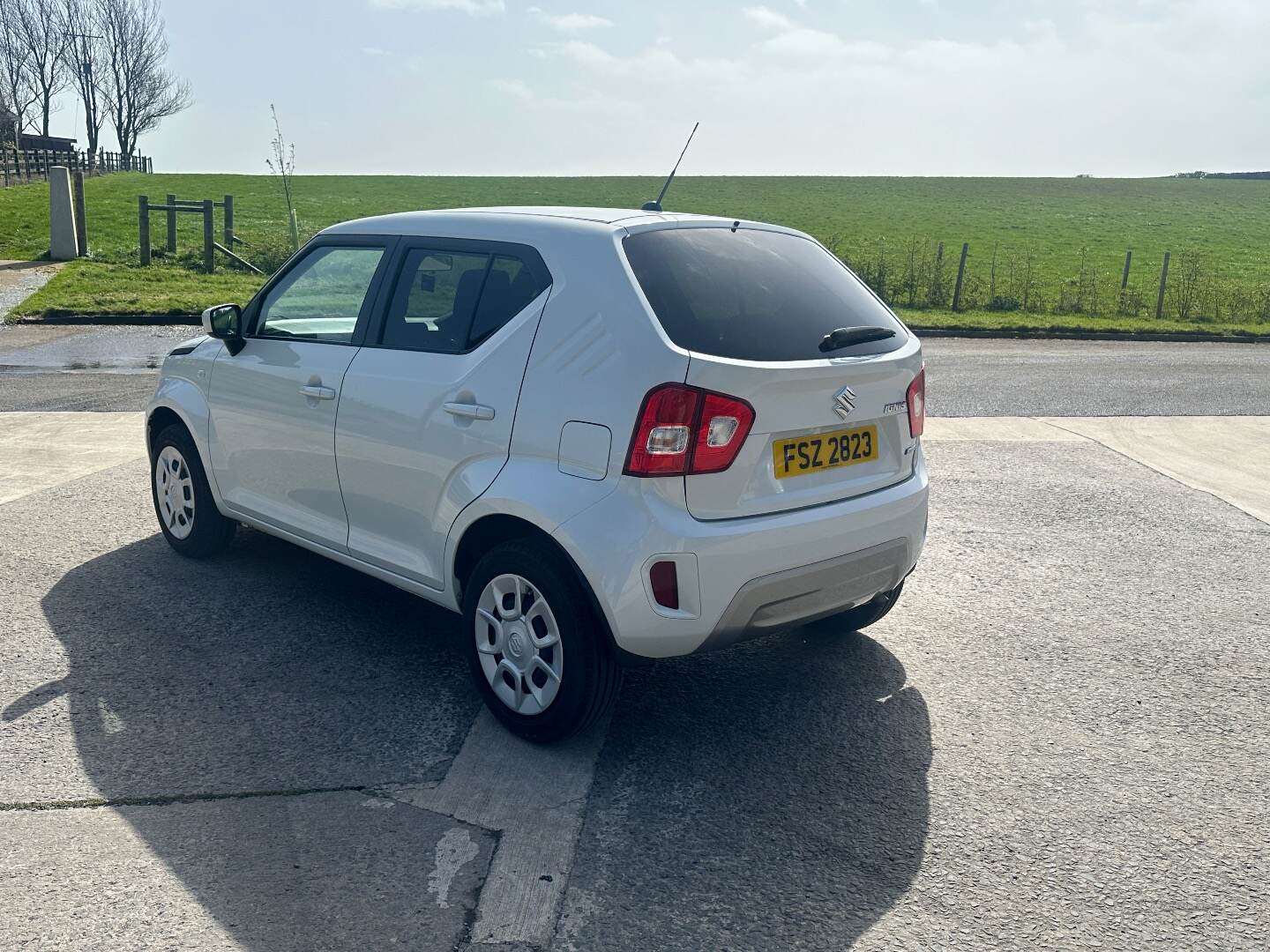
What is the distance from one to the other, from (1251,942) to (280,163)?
26.1m

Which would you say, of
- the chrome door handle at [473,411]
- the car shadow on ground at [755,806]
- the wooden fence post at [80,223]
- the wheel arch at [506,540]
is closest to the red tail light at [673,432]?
the wheel arch at [506,540]

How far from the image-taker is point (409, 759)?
3.92m

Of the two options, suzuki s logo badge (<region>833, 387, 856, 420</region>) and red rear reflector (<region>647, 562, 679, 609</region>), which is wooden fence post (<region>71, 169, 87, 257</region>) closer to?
suzuki s logo badge (<region>833, 387, 856, 420</region>)

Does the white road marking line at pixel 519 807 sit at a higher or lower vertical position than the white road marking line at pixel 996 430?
lower

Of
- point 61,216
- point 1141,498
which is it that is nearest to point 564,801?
point 1141,498

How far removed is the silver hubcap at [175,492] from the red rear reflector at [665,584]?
3196mm

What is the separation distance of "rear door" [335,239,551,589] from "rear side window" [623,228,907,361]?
1.45 ft

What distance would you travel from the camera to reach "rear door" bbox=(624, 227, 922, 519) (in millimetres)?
3729

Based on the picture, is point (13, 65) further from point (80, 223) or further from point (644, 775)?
point (644, 775)

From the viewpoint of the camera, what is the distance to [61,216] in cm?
2450

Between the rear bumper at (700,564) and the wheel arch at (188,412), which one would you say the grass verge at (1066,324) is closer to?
the wheel arch at (188,412)

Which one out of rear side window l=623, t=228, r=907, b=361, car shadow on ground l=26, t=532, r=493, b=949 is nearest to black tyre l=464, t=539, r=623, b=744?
car shadow on ground l=26, t=532, r=493, b=949

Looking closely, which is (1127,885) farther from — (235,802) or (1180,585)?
(1180,585)

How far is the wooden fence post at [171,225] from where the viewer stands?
80.8 feet
